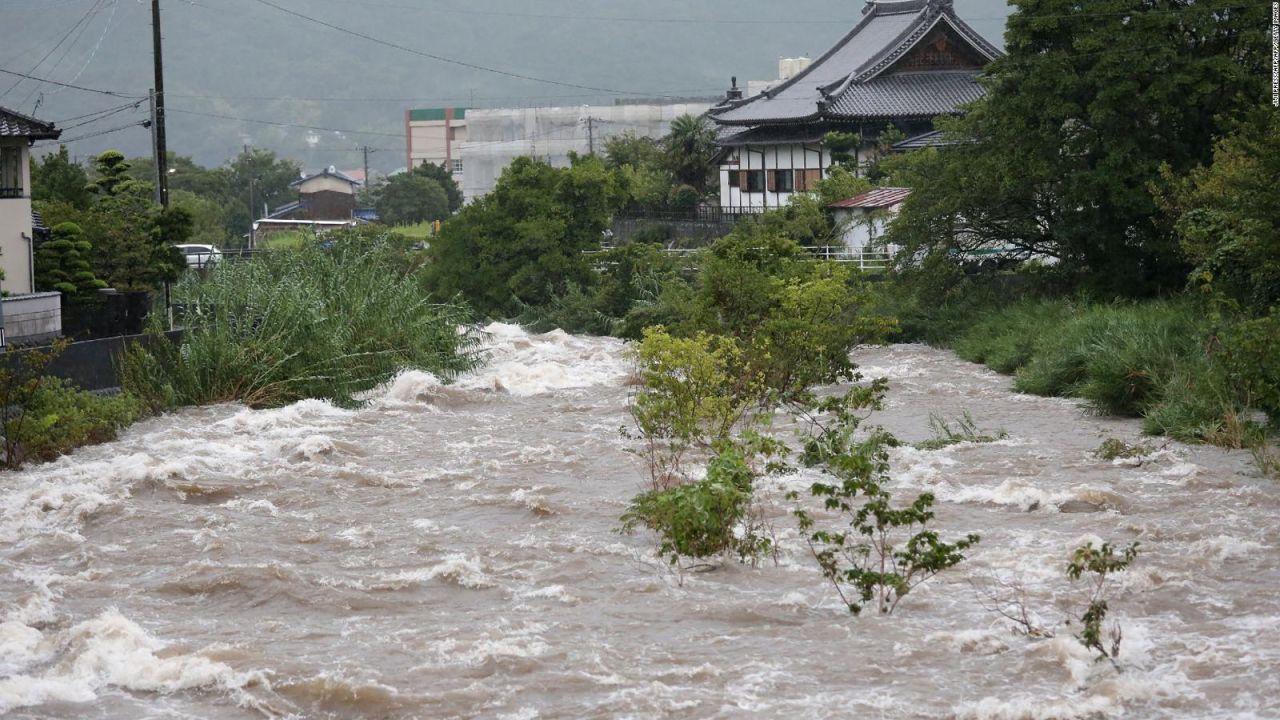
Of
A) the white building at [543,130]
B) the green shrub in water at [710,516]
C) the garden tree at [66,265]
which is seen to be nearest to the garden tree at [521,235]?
the garden tree at [66,265]

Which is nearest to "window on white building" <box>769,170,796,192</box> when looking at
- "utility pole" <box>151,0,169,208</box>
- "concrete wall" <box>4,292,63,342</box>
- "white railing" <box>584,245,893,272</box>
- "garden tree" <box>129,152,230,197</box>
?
"white railing" <box>584,245,893,272</box>

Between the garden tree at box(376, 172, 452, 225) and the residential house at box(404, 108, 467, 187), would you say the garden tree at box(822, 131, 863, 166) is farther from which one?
the residential house at box(404, 108, 467, 187)

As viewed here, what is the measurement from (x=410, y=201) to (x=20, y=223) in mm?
59373

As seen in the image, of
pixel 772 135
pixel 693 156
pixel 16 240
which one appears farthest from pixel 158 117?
pixel 693 156

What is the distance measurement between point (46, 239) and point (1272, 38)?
74.7 ft

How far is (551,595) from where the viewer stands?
1172 centimetres

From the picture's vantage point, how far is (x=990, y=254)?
31969 millimetres

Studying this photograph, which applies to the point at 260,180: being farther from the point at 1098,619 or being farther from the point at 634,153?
the point at 1098,619

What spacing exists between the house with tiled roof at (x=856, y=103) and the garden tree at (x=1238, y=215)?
25.6m

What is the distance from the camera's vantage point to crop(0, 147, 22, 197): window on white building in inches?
1067

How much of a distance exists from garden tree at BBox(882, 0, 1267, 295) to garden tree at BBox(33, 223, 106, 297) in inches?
644

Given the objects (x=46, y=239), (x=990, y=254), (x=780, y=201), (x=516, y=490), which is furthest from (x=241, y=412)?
(x=780, y=201)

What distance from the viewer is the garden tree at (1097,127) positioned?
26625mm

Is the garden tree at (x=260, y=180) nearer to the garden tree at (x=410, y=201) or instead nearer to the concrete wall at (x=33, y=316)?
the garden tree at (x=410, y=201)
